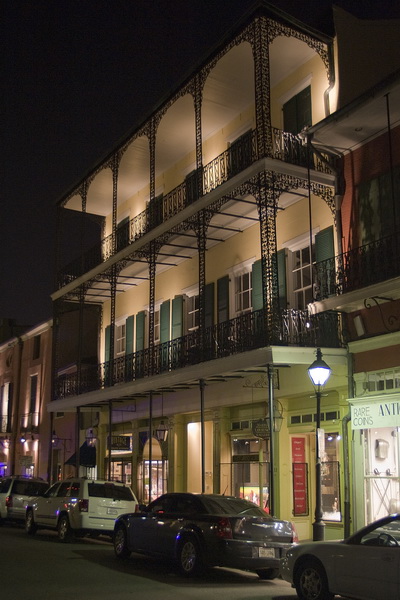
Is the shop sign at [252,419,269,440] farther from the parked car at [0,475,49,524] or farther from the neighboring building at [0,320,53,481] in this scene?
the neighboring building at [0,320,53,481]

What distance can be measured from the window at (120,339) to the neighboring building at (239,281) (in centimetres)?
48

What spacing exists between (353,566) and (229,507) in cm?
389

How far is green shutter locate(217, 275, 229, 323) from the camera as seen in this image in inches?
822

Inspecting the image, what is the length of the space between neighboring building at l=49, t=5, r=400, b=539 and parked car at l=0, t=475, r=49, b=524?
2837 millimetres

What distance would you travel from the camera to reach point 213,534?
473 inches

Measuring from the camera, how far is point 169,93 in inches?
850

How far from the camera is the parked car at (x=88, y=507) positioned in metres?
17.6

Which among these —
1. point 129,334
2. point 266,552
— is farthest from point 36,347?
point 266,552

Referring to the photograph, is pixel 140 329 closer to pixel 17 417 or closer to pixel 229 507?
pixel 229 507

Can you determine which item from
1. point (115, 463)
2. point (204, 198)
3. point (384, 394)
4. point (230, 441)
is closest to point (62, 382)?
point (115, 463)

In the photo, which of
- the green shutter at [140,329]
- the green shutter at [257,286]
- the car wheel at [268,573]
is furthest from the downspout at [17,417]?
the car wheel at [268,573]

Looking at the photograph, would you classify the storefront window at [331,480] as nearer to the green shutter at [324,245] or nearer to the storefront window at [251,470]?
the storefront window at [251,470]

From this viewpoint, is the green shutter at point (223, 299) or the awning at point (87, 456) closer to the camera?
the green shutter at point (223, 299)

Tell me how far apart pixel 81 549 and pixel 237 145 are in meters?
10.3
